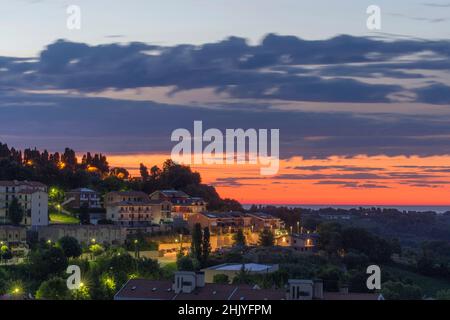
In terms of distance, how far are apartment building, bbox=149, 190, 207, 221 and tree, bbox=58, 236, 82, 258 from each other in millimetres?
11737

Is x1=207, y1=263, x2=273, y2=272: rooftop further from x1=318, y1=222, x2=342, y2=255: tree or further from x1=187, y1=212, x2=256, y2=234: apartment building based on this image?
x1=187, y1=212, x2=256, y2=234: apartment building

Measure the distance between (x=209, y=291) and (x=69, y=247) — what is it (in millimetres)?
10221

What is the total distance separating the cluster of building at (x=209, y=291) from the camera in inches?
750

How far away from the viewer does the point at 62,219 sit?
127 feet

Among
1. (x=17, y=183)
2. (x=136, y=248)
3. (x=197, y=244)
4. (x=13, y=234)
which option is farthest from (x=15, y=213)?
(x=197, y=244)

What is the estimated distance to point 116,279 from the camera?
25234 millimetres

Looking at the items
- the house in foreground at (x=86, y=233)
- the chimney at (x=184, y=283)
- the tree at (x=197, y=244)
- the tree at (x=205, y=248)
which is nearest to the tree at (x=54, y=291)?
the chimney at (x=184, y=283)

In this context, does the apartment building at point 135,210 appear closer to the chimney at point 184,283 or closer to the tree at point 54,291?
the tree at point 54,291

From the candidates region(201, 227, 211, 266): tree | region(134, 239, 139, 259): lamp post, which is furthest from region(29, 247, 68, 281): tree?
region(201, 227, 211, 266): tree

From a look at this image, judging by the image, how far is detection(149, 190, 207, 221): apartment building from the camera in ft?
140

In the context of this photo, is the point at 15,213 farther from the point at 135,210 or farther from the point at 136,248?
the point at 135,210

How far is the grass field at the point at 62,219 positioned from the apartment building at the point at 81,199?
721 millimetres
